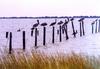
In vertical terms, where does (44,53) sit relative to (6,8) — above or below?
below

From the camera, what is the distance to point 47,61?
2.54m

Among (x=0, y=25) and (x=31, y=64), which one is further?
(x=0, y=25)

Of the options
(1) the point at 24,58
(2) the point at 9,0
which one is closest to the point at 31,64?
(1) the point at 24,58

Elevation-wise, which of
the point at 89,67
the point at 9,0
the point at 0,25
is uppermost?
the point at 9,0

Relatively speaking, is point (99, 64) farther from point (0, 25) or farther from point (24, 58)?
Result: point (0, 25)

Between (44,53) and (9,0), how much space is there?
0.51 m

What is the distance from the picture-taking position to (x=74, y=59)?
8.46ft

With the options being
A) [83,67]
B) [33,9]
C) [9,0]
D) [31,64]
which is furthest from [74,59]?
[9,0]

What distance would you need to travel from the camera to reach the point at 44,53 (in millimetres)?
2686

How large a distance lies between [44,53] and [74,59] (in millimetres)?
254

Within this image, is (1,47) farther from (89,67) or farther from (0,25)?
(89,67)

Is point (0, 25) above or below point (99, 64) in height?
above

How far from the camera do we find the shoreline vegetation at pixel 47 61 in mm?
2486

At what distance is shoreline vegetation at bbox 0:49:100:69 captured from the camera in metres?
2.49
